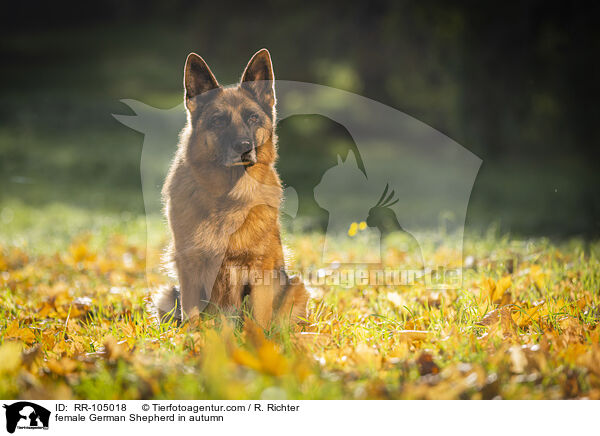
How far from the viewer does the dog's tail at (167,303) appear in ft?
10.00

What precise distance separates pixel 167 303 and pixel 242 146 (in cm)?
119

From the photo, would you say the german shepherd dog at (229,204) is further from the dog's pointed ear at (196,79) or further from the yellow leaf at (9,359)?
the yellow leaf at (9,359)

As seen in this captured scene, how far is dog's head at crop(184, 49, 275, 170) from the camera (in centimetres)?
289

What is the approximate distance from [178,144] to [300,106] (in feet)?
9.58

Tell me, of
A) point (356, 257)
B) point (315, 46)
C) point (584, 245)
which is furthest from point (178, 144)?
point (315, 46)

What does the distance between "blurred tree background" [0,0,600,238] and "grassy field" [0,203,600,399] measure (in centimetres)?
200

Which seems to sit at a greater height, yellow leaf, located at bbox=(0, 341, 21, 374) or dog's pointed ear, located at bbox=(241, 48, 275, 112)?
dog's pointed ear, located at bbox=(241, 48, 275, 112)

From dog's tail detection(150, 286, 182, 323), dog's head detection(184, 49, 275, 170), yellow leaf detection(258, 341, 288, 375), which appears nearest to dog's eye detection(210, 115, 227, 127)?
dog's head detection(184, 49, 275, 170)

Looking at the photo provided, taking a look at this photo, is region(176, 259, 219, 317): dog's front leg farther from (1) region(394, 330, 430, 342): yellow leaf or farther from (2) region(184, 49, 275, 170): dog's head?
(1) region(394, 330, 430, 342): yellow leaf

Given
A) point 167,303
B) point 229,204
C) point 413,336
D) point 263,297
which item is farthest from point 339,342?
point 167,303

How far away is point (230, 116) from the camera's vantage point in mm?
2951

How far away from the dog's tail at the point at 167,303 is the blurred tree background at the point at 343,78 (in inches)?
83.9

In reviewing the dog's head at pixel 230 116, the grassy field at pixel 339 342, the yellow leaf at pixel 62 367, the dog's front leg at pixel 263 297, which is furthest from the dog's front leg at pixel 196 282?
the yellow leaf at pixel 62 367

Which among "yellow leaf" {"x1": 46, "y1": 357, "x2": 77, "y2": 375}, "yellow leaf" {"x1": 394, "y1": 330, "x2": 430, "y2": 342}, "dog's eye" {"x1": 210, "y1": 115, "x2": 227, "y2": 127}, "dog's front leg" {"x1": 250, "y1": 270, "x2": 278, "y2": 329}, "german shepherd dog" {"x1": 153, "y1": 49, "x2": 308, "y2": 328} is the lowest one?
"yellow leaf" {"x1": 46, "y1": 357, "x2": 77, "y2": 375}
